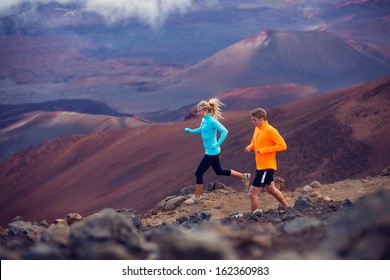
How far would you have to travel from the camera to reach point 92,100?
74.7m

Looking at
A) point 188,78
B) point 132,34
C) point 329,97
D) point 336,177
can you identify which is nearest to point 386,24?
point 188,78

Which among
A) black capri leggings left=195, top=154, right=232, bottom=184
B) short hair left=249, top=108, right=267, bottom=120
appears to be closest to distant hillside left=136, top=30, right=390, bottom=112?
black capri leggings left=195, top=154, right=232, bottom=184

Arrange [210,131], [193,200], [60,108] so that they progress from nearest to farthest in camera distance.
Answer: [210,131], [193,200], [60,108]

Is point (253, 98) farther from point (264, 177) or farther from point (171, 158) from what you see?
point (264, 177)

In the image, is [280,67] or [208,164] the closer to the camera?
[208,164]

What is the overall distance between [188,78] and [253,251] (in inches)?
2973

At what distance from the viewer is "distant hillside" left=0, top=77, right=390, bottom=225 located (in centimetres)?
1720

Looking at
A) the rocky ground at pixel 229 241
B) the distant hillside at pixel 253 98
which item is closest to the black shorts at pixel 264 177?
the rocky ground at pixel 229 241

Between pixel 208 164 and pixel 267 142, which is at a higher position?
pixel 267 142

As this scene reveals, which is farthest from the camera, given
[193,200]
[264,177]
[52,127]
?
[52,127]

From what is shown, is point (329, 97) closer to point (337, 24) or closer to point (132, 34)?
point (337, 24)

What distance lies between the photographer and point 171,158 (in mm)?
24938

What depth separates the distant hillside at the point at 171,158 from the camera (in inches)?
677

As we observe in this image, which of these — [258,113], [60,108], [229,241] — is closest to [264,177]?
[258,113]
